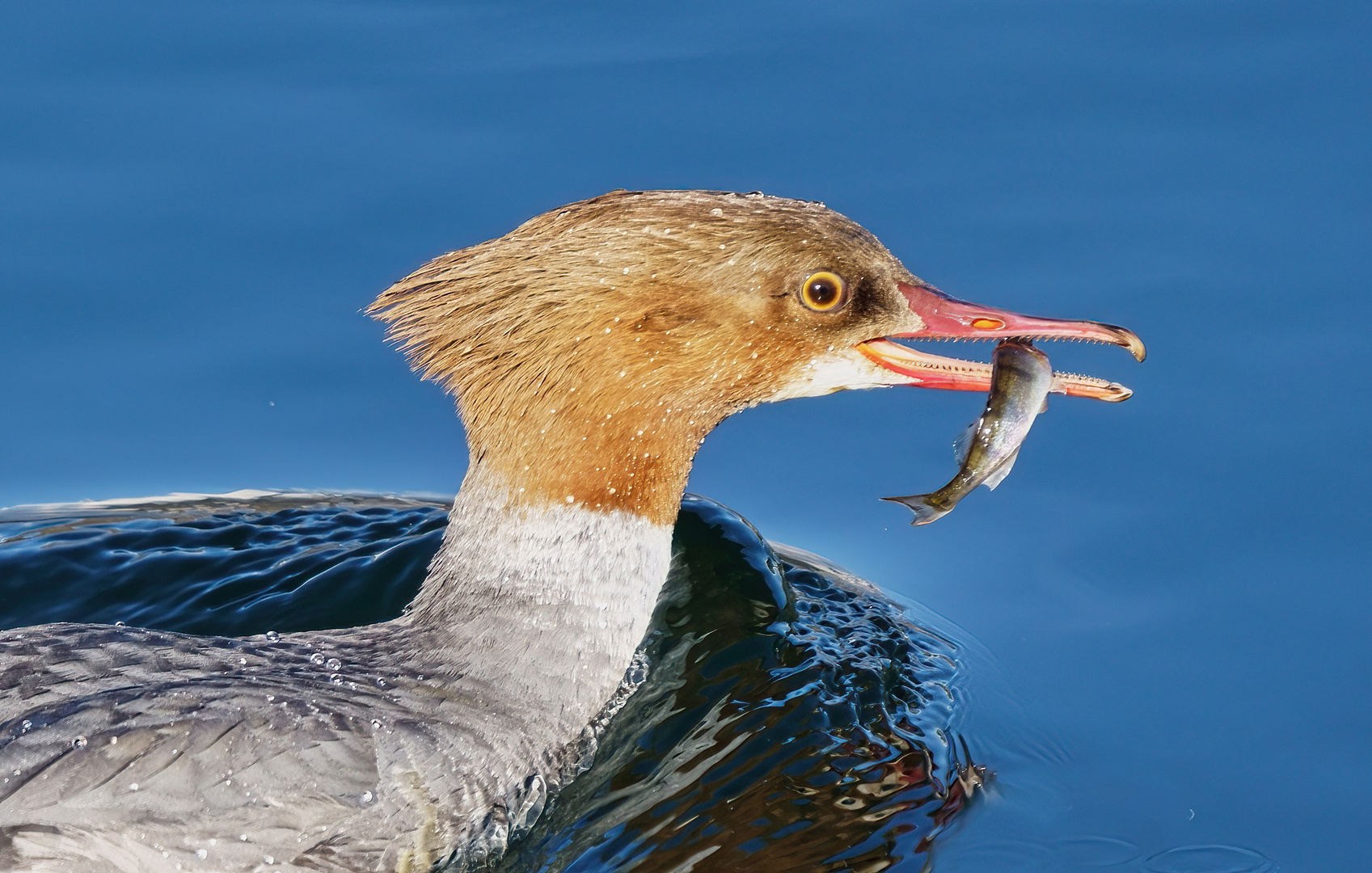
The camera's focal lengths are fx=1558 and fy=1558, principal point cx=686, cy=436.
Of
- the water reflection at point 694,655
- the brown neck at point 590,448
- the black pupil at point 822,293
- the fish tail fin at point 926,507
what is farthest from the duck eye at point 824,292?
the water reflection at point 694,655

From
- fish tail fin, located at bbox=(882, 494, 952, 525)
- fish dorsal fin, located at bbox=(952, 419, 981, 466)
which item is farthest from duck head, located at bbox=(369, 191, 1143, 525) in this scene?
fish tail fin, located at bbox=(882, 494, 952, 525)

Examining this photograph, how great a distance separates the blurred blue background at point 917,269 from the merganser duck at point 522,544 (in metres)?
1.53

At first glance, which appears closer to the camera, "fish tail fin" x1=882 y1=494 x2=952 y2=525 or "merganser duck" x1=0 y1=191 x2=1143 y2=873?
"merganser duck" x1=0 y1=191 x2=1143 y2=873

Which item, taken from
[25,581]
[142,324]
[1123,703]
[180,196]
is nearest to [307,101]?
[180,196]

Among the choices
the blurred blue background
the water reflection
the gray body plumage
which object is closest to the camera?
the gray body plumage

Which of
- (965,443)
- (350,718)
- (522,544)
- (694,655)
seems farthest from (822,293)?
(350,718)

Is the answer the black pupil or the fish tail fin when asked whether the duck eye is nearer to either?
the black pupil

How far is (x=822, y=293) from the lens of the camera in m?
5.12

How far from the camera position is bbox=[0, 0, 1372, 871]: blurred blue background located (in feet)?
20.2

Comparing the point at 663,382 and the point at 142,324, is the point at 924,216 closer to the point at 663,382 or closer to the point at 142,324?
the point at 663,382

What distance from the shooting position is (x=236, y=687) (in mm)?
4520

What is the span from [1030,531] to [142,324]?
436 cm

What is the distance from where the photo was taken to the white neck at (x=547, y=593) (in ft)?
16.8

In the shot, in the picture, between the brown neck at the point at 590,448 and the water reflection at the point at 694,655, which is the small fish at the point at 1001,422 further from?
the water reflection at the point at 694,655
